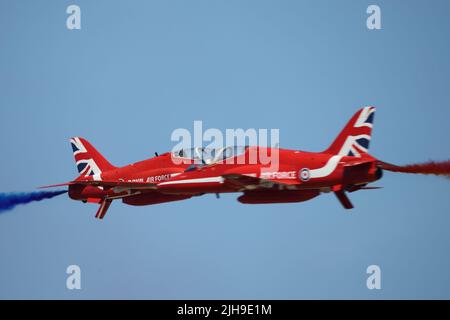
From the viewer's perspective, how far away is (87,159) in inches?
2211

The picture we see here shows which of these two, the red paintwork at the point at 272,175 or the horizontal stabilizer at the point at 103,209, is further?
the horizontal stabilizer at the point at 103,209

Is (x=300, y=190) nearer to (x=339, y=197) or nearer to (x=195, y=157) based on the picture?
(x=339, y=197)

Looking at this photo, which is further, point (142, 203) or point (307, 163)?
point (142, 203)

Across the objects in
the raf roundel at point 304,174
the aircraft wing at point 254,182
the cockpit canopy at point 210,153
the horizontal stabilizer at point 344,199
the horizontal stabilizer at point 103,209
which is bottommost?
the horizontal stabilizer at point 103,209

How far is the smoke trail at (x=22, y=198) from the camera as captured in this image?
173 feet

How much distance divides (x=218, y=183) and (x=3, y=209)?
1401 centimetres

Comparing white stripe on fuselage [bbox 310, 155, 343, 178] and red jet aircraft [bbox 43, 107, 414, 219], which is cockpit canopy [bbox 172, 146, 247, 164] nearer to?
red jet aircraft [bbox 43, 107, 414, 219]

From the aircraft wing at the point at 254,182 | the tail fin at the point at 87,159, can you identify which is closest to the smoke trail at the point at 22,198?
the tail fin at the point at 87,159

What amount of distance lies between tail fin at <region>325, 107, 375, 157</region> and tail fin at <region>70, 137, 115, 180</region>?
55.2 ft

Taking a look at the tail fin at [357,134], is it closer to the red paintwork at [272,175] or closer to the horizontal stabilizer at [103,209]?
the red paintwork at [272,175]

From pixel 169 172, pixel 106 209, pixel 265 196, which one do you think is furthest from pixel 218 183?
pixel 106 209

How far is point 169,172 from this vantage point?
4931cm

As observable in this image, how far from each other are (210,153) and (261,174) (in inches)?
138

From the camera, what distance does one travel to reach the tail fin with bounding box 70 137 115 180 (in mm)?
55500
